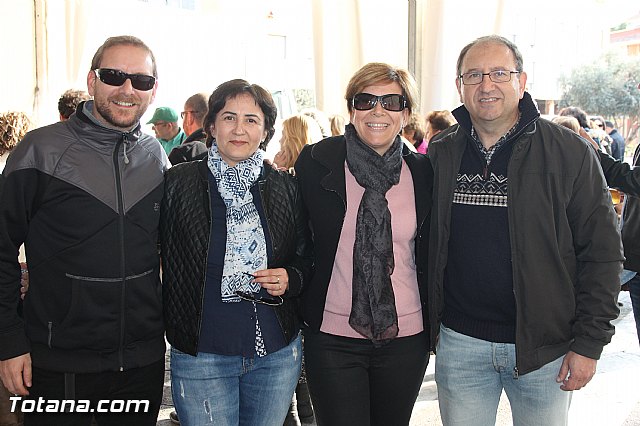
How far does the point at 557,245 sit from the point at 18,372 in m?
1.96

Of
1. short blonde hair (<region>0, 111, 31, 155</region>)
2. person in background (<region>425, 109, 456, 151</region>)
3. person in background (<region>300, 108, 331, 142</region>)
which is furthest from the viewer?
person in background (<region>425, 109, 456, 151</region>)

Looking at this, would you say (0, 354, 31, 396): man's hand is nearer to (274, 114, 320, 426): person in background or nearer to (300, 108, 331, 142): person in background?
(274, 114, 320, 426): person in background

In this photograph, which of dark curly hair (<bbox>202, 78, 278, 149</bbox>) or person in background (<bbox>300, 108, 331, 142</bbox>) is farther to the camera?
person in background (<bbox>300, 108, 331, 142</bbox>)

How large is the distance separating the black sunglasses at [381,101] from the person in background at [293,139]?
5.57 ft

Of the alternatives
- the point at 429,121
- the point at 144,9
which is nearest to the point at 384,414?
the point at 429,121

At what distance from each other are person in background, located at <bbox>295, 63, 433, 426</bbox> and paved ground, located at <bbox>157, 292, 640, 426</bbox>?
1758 millimetres

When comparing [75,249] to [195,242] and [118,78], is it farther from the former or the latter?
[118,78]

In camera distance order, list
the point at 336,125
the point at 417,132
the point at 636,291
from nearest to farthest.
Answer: the point at 636,291, the point at 336,125, the point at 417,132

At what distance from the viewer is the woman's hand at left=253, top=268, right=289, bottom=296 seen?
7.52 feet

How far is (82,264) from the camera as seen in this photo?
7.23 feet

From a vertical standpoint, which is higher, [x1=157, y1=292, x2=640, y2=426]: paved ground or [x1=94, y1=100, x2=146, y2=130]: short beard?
[x1=94, y1=100, x2=146, y2=130]: short beard

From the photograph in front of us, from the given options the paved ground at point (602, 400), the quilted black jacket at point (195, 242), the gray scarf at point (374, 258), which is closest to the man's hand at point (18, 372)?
the quilted black jacket at point (195, 242)

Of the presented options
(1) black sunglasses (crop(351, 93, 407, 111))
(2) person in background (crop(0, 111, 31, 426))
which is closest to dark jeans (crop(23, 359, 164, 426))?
(2) person in background (crop(0, 111, 31, 426))

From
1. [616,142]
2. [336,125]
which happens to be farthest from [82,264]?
[616,142]
